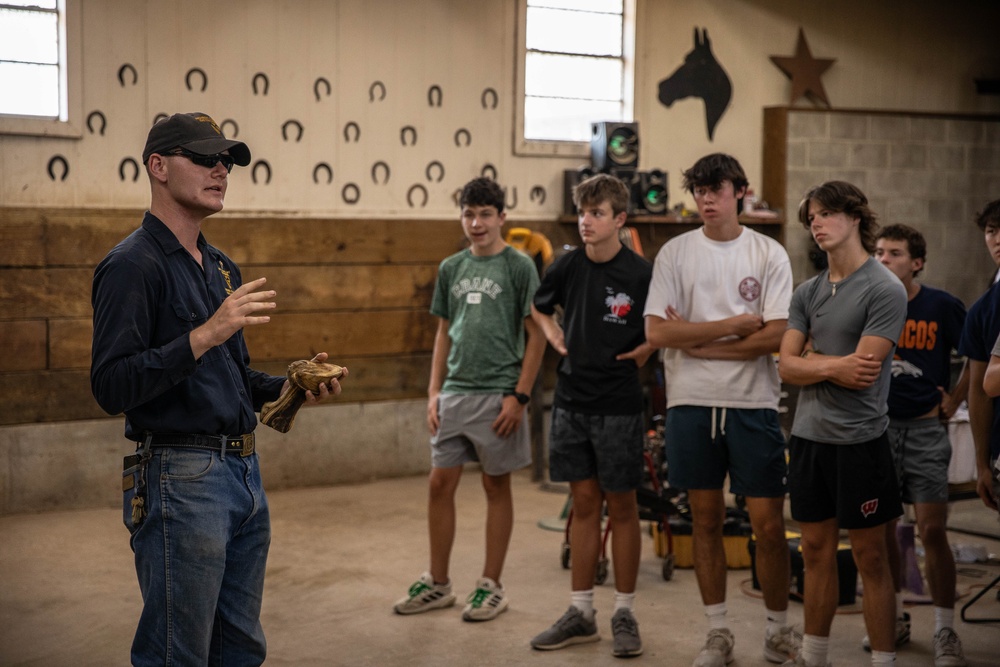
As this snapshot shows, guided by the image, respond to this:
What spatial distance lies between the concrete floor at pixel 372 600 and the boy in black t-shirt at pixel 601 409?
0.18 metres

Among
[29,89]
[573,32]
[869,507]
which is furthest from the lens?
[573,32]

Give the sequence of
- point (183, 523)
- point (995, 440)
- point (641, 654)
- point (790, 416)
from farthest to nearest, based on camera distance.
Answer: point (790, 416), point (641, 654), point (995, 440), point (183, 523)

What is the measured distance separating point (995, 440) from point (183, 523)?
2.42 m

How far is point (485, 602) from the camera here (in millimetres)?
4258

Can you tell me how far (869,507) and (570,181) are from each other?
4.42 metres

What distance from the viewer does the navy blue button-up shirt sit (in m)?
2.23

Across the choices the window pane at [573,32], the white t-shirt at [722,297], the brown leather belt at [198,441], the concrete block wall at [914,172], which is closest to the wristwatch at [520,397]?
the white t-shirt at [722,297]

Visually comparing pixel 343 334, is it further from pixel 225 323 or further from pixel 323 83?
pixel 225 323

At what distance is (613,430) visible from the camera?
12.8ft

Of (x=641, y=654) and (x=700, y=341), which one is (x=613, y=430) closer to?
(x=700, y=341)

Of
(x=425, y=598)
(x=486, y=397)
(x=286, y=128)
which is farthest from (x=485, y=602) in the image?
(x=286, y=128)

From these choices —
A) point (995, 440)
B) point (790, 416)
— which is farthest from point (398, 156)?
point (995, 440)

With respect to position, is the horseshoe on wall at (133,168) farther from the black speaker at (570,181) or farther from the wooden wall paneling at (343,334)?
the black speaker at (570,181)

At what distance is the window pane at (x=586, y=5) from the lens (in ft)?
24.5
